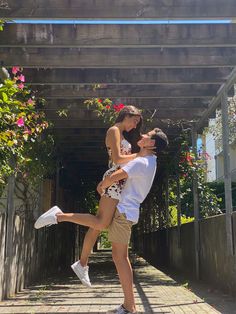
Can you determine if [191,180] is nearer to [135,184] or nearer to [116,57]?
[116,57]

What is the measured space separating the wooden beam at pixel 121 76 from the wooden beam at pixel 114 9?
2.12m

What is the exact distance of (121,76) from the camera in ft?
26.0

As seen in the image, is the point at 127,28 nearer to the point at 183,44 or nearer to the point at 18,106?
the point at 183,44

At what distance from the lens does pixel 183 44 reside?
255 inches

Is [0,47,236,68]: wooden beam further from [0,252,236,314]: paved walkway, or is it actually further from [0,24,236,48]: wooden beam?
[0,252,236,314]: paved walkway

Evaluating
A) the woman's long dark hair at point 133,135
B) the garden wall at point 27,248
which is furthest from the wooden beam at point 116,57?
the woman's long dark hair at point 133,135

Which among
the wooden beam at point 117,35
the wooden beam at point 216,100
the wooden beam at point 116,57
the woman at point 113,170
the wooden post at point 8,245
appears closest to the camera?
the woman at point 113,170

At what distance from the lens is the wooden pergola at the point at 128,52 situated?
576 cm

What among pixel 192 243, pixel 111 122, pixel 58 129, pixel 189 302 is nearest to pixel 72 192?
pixel 58 129

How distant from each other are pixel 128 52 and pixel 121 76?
868 millimetres

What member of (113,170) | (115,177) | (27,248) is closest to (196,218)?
(27,248)

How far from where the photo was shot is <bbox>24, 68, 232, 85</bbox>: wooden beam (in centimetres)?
790

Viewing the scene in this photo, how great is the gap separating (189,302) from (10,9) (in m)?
4.36

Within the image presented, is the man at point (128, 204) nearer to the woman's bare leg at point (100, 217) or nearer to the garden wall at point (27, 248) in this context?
the woman's bare leg at point (100, 217)
